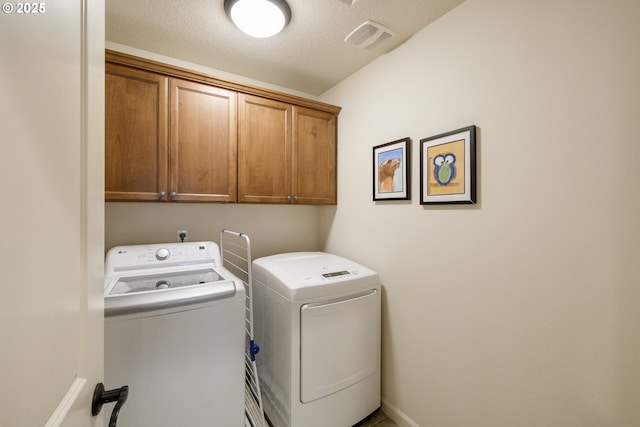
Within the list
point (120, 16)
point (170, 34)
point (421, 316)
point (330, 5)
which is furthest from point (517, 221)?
point (120, 16)

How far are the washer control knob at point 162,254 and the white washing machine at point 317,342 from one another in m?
0.61

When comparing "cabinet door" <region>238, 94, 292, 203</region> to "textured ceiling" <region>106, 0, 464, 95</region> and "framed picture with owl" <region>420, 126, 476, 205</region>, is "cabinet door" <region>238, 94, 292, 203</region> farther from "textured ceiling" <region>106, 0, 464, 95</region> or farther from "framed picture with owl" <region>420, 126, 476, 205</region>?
"framed picture with owl" <region>420, 126, 476, 205</region>

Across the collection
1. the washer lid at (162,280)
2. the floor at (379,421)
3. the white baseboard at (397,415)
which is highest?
the washer lid at (162,280)

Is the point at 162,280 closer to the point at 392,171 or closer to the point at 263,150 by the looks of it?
the point at 263,150

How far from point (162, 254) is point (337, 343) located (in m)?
1.29

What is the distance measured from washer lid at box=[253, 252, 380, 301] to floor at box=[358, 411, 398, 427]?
95cm

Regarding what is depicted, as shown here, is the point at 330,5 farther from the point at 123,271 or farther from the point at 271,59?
the point at 123,271

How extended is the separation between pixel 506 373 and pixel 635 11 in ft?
5.18

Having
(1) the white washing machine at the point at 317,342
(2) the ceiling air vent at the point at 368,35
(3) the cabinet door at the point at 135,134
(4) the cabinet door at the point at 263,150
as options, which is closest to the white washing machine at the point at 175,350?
(1) the white washing machine at the point at 317,342

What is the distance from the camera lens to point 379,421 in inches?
72.3

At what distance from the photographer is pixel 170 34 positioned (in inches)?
68.5

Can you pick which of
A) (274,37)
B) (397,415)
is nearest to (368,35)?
(274,37)

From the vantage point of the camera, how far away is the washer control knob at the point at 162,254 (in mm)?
1727

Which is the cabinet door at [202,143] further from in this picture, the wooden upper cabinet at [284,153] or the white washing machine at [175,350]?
the white washing machine at [175,350]
